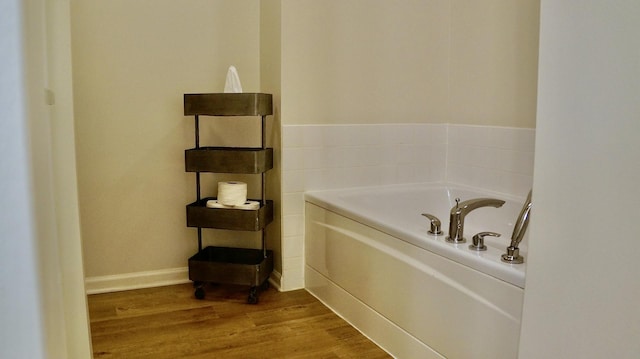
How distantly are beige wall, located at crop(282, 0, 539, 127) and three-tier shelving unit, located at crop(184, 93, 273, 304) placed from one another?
0.92 feet

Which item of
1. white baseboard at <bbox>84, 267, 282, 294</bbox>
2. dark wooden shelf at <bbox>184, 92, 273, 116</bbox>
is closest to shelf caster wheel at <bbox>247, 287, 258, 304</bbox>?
white baseboard at <bbox>84, 267, 282, 294</bbox>

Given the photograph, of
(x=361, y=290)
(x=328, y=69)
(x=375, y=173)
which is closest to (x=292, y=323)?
(x=361, y=290)

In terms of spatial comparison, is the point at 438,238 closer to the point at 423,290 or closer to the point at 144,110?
the point at 423,290

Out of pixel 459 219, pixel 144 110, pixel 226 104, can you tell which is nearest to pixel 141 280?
pixel 144 110

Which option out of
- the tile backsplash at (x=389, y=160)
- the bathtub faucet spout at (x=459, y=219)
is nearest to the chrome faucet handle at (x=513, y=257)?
the bathtub faucet spout at (x=459, y=219)

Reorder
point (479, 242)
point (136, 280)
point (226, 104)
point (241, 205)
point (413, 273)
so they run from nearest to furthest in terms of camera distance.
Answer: point (479, 242), point (413, 273), point (226, 104), point (241, 205), point (136, 280)

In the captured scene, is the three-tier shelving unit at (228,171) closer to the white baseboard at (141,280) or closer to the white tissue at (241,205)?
the white tissue at (241,205)

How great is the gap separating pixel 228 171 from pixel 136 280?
88 cm

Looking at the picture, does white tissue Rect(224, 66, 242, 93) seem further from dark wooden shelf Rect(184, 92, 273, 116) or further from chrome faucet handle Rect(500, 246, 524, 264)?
chrome faucet handle Rect(500, 246, 524, 264)

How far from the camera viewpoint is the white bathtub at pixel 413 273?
1676mm

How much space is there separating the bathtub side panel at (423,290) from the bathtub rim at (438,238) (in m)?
0.03

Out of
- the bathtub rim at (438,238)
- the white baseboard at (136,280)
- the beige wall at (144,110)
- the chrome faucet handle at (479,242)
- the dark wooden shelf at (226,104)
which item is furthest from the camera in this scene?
the white baseboard at (136,280)

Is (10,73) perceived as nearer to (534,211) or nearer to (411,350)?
(534,211)

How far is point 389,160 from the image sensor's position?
10.4 ft
